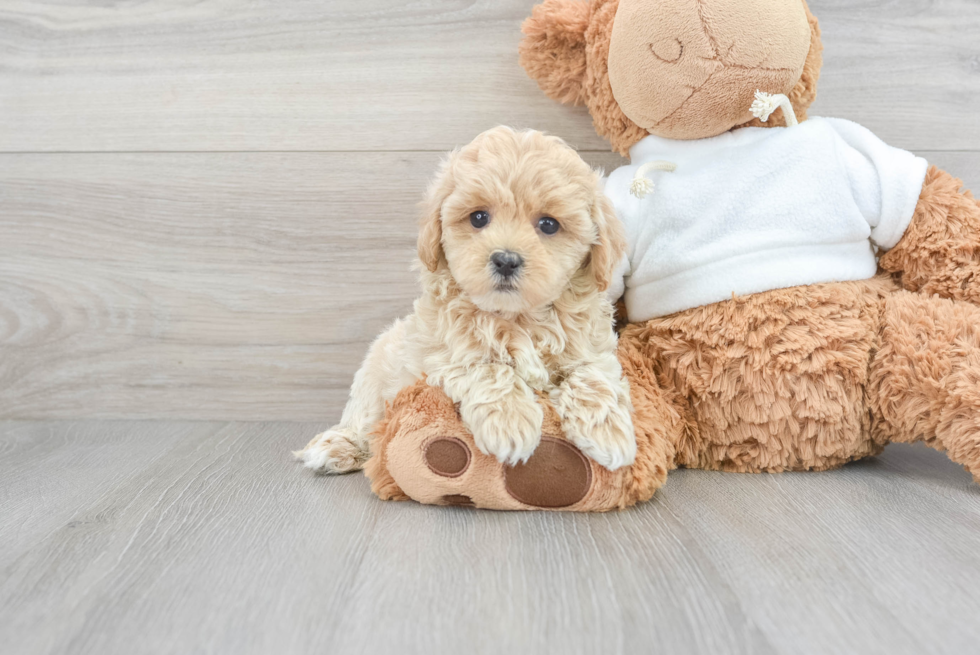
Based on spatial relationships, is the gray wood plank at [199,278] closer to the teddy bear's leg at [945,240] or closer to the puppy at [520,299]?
the puppy at [520,299]

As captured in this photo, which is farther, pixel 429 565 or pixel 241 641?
pixel 429 565

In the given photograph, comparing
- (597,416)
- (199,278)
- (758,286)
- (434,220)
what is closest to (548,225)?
(434,220)

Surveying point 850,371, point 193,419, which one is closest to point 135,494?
point 193,419

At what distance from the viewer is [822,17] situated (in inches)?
49.1

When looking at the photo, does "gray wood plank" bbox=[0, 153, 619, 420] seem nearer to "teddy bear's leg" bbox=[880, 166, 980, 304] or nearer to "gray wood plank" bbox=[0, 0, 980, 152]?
"gray wood plank" bbox=[0, 0, 980, 152]

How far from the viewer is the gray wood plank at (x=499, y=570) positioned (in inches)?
24.9

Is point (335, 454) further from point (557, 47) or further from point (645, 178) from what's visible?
point (557, 47)

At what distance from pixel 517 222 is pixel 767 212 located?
0.42 m

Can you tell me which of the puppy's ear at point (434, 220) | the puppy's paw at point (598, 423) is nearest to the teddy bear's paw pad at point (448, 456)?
the puppy's paw at point (598, 423)

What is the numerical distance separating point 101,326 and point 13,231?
0.26 metres

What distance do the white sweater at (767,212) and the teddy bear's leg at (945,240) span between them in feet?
0.08

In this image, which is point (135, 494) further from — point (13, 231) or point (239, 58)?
point (239, 58)

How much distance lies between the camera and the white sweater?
1020 millimetres

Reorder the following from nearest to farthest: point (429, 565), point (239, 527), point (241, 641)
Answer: point (241, 641) < point (429, 565) < point (239, 527)
